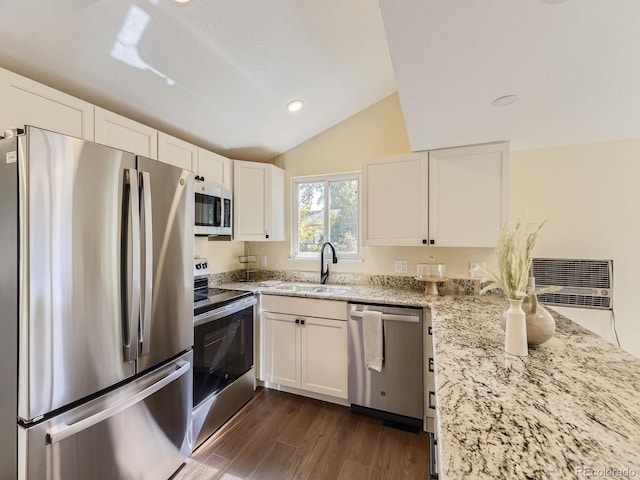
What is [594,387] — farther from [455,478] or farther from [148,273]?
[148,273]

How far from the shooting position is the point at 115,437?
125 cm

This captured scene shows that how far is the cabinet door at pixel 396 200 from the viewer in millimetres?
2262

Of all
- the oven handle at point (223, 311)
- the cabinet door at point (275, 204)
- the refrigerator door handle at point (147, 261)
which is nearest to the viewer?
the refrigerator door handle at point (147, 261)

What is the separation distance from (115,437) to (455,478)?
1507 millimetres

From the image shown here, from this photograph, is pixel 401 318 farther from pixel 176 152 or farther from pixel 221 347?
pixel 176 152

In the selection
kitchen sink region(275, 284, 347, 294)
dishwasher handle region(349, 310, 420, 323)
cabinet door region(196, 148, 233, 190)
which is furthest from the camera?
kitchen sink region(275, 284, 347, 294)

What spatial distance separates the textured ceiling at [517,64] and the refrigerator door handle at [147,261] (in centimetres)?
132

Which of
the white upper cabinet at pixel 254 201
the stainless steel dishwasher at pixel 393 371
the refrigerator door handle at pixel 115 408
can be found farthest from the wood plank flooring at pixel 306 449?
the white upper cabinet at pixel 254 201

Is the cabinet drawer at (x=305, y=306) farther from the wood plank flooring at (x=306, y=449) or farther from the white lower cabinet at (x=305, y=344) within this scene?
the wood plank flooring at (x=306, y=449)

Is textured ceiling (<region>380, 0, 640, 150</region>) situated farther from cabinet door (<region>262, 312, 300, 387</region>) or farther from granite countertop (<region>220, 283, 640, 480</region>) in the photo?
cabinet door (<region>262, 312, 300, 387</region>)

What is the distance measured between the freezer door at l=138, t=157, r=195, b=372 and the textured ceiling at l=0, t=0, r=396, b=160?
26.5 inches

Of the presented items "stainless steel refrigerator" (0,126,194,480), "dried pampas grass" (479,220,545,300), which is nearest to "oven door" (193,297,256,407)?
"stainless steel refrigerator" (0,126,194,480)

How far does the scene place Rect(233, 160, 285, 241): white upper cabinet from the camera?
2676 mm

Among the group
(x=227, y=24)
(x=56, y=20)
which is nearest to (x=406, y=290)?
(x=227, y=24)
